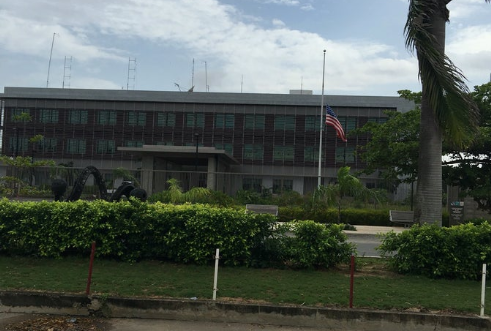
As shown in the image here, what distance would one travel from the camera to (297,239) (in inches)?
356

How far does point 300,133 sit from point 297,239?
52.2m

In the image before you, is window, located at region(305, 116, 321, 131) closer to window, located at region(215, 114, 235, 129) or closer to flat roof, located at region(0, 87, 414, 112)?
flat roof, located at region(0, 87, 414, 112)

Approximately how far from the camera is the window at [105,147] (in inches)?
2484

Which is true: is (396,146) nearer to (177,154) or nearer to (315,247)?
(315,247)

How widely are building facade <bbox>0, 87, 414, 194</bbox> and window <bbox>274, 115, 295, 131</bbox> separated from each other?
0.14 m

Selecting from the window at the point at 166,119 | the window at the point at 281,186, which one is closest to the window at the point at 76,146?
the window at the point at 166,119

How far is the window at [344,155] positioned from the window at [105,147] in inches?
1266

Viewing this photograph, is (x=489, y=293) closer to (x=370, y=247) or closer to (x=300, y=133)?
(x=370, y=247)

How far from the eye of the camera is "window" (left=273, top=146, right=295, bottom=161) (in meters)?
60.7

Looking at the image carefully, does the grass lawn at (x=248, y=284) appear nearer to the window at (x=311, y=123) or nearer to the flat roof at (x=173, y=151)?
the flat roof at (x=173, y=151)

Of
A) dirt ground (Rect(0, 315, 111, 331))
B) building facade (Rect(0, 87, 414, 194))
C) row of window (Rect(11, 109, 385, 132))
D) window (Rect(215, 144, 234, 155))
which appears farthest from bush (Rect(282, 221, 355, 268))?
window (Rect(215, 144, 234, 155))

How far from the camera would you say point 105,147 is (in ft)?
207

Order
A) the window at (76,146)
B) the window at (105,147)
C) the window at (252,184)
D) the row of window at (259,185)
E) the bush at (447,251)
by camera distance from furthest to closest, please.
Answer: the window at (76,146)
the window at (105,147)
the window at (252,184)
the row of window at (259,185)
the bush at (447,251)

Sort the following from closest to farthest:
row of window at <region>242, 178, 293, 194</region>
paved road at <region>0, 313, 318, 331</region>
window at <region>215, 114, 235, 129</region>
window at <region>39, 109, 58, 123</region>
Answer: paved road at <region>0, 313, 318, 331</region>, row of window at <region>242, 178, 293, 194</region>, window at <region>215, 114, 235, 129</region>, window at <region>39, 109, 58, 123</region>
